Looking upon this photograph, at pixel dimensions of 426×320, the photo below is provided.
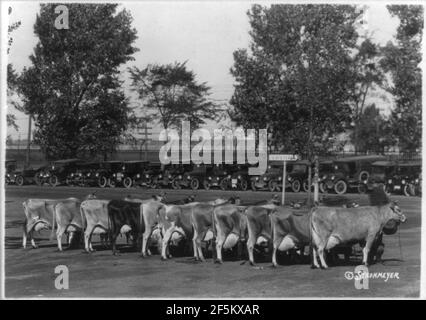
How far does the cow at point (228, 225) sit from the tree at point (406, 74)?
20.5ft

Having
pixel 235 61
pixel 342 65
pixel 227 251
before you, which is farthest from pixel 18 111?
pixel 342 65

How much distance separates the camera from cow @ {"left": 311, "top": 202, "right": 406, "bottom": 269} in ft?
45.6

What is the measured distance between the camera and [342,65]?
20062 millimetres

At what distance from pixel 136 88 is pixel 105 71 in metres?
1.31

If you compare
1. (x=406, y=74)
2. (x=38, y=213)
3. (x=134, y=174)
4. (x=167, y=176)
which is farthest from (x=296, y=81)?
(x=134, y=174)

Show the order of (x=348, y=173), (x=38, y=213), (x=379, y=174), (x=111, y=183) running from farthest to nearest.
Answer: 1. (x=348, y=173)
2. (x=111, y=183)
3. (x=379, y=174)
4. (x=38, y=213)

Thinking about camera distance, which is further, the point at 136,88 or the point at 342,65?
the point at 136,88

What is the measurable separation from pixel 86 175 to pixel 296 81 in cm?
1242

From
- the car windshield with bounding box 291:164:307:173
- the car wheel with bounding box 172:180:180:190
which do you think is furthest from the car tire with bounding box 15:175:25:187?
the car windshield with bounding box 291:164:307:173

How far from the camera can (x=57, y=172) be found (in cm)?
2920

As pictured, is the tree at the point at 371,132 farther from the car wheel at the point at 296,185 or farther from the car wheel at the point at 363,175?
the car wheel at the point at 296,185

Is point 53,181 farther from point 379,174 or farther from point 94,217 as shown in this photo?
point 94,217

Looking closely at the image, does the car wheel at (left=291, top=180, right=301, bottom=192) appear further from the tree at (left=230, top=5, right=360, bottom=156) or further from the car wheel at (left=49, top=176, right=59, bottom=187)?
the car wheel at (left=49, top=176, right=59, bottom=187)
